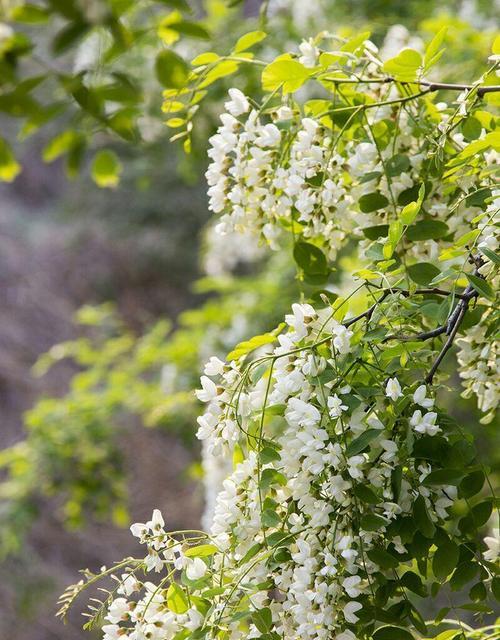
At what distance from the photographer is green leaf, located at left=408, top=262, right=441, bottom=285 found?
101 cm

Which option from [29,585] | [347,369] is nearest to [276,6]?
[347,369]

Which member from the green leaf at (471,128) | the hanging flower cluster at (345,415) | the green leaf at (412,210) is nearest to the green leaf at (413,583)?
the hanging flower cluster at (345,415)

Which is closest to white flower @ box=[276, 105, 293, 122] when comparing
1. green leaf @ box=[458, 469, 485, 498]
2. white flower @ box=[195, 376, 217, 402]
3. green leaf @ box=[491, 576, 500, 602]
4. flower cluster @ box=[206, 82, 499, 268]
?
flower cluster @ box=[206, 82, 499, 268]

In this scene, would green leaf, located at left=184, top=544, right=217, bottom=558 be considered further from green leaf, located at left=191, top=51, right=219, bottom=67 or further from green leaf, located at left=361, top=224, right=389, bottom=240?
green leaf, located at left=191, top=51, right=219, bottom=67

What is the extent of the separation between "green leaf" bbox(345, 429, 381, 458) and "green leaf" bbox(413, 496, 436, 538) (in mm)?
75

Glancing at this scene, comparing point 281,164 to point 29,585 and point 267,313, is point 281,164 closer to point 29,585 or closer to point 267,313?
point 267,313

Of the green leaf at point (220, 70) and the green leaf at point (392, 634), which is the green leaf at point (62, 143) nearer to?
the green leaf at point (220, 70)

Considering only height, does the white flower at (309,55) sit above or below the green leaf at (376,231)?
above

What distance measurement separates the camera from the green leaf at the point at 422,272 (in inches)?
39.7

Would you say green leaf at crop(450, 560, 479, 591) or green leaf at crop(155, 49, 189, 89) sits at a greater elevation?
green leaf at crop(155, 49, 189, 89)

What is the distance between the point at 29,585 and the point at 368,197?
13.8 feet

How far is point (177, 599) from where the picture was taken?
88cm

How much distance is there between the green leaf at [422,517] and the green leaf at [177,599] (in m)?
0.23

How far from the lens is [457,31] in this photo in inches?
96.4
